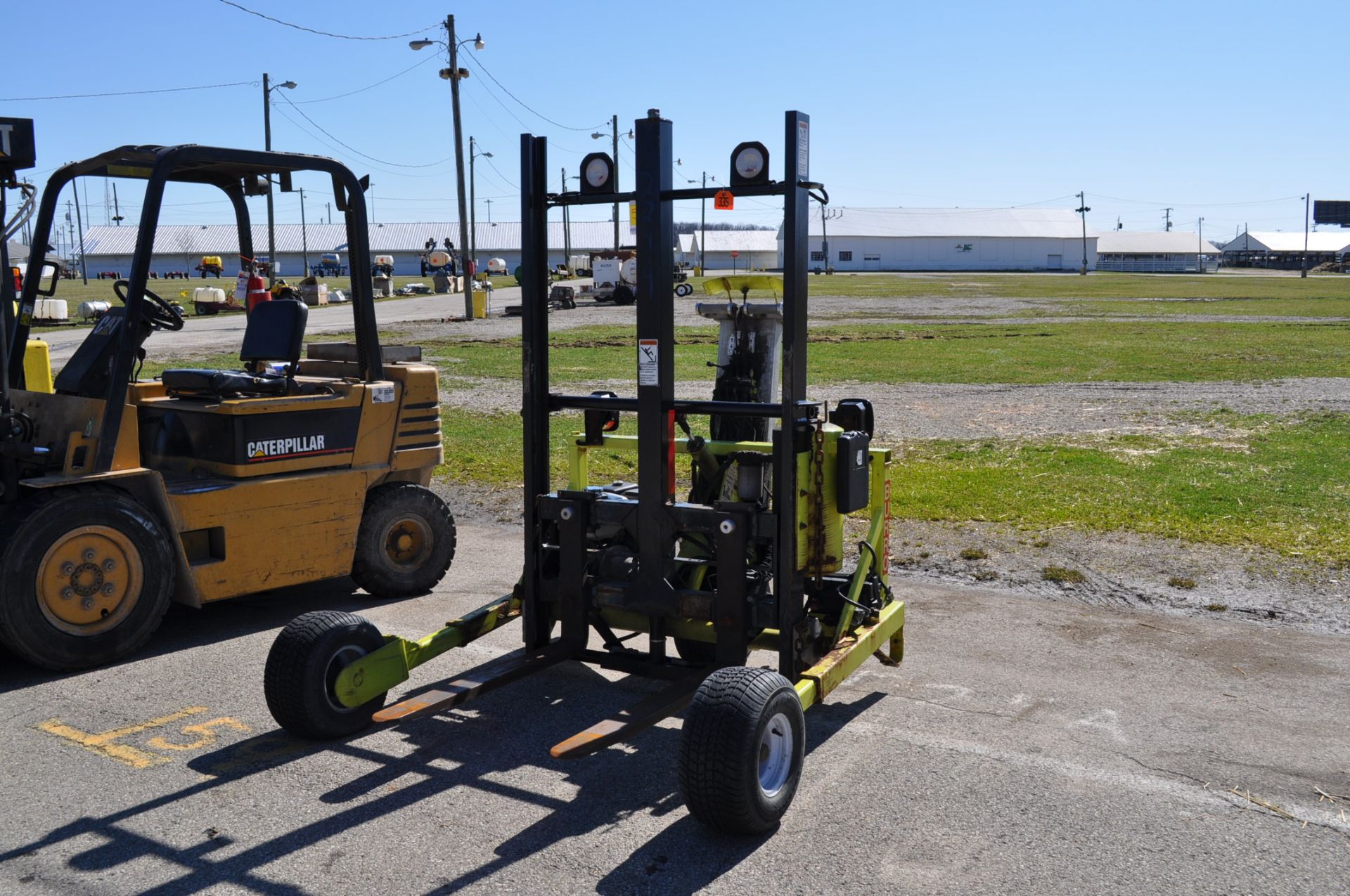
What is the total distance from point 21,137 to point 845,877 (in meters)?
5.68

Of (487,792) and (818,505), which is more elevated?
(818,505)

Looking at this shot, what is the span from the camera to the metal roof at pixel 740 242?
134m

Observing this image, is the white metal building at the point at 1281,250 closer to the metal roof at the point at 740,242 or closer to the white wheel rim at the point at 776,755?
the metal roof at the point at 740,242

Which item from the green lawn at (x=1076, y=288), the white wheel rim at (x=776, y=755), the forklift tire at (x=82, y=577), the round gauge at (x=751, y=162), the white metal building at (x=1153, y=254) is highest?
the white metal building at (x=1153, y=254)

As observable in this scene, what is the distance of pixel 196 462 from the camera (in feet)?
24.1

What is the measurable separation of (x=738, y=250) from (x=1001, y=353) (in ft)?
Result: 350

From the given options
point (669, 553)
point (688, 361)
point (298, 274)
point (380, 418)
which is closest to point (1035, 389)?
point (688, 361)

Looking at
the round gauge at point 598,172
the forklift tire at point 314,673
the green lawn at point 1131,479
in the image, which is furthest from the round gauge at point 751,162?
Answer: the green lawn at point 1131,479

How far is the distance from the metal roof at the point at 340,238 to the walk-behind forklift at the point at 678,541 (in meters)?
113

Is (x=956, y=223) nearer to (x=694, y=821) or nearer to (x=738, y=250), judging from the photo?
(x=738, y=250)

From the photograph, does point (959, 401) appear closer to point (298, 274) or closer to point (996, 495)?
point (996, 495)

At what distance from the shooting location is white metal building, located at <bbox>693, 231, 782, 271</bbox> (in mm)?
126062

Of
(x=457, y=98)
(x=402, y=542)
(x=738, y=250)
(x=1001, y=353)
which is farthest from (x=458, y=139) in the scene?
(x=738, y=250)

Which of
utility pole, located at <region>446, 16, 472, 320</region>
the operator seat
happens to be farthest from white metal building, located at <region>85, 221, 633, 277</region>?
the operator seat
